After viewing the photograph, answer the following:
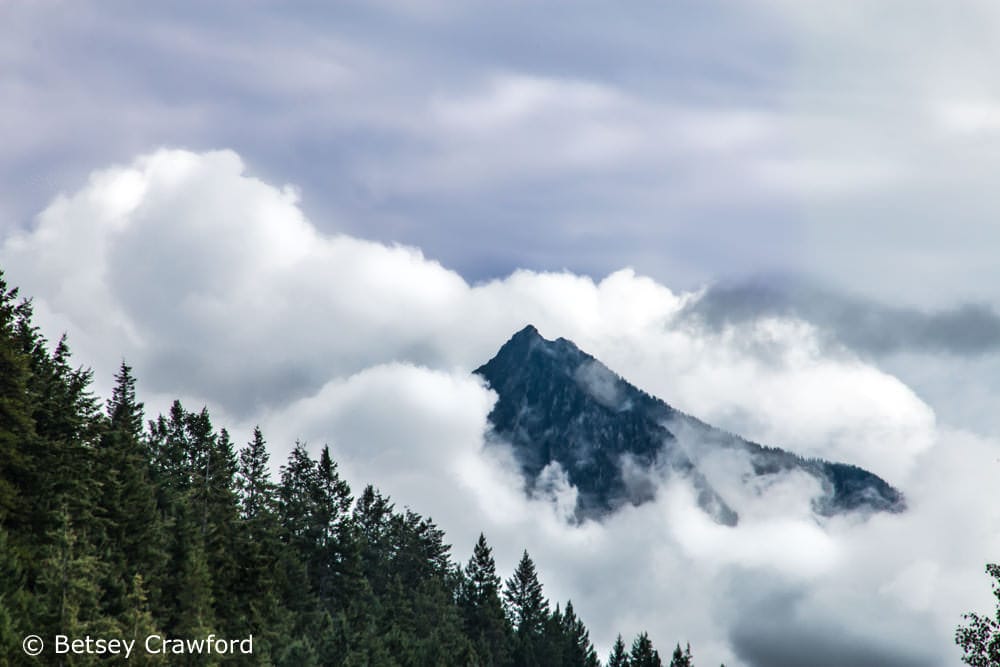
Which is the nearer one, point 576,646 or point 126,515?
point 126,515

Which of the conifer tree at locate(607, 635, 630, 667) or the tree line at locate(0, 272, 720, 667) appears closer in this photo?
the tree line at locate(0, 272, 720, 667)

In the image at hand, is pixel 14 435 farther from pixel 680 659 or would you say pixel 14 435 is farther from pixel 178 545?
pixel 680 659

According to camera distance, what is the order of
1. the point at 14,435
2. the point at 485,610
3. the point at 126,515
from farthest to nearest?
the point at 485,610
the point at 126,515
the point at 14,435

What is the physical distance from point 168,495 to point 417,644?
3480 cm

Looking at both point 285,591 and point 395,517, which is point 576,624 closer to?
point 395,517

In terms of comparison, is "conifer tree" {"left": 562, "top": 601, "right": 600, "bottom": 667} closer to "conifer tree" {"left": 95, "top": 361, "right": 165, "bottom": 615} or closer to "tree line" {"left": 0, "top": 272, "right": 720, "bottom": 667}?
"tree line" {"left": 0, "top": 272, "right": 720, "bottom": 667}

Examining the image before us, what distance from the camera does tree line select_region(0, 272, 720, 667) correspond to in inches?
2040

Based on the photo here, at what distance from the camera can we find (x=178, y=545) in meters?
68.1

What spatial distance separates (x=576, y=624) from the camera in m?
176

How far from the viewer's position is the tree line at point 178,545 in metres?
51.8

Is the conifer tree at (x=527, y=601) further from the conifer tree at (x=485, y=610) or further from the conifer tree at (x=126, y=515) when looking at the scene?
the conifer tree at (x=126, y=515)

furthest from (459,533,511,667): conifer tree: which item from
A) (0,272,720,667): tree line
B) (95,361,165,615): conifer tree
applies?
(95,361,165,615): conifer tree

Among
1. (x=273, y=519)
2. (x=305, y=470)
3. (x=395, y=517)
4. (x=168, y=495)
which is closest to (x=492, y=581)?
(x=395, y=517)

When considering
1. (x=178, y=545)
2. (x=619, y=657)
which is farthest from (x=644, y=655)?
(x=178, y=545)
